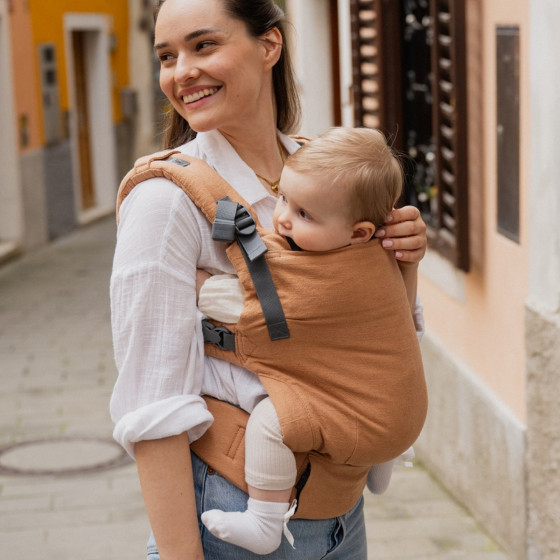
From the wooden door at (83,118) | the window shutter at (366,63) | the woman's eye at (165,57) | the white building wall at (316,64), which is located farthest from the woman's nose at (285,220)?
the wooden door at (83,118)

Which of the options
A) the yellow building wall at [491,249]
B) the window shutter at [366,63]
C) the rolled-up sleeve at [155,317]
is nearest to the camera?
the rolled-up sleeve at [155,317]

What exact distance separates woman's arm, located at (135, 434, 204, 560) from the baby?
0.06 metres

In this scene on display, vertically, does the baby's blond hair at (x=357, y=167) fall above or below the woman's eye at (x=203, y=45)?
below

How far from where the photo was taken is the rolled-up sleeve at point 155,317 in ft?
6.16

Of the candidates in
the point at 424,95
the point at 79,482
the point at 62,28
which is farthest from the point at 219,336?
the point at 62,28

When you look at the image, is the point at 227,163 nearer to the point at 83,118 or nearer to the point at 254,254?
the point at 254,254

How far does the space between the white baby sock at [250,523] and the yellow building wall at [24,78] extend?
12.5m

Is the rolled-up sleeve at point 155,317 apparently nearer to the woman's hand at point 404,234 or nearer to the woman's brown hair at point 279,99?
the woman's hand at point 404,234

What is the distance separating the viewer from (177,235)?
1.90 meters

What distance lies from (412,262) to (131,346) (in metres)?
0.56

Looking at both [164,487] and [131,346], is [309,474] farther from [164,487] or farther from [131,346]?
[131,346]

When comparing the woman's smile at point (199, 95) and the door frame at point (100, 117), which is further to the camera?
the door frame at point (100, 117)

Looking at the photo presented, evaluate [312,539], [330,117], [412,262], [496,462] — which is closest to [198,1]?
[412,262]

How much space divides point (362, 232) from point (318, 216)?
0.10 m
